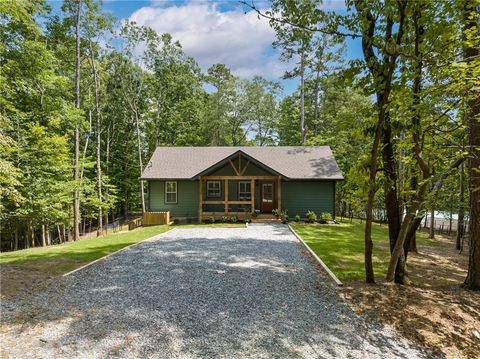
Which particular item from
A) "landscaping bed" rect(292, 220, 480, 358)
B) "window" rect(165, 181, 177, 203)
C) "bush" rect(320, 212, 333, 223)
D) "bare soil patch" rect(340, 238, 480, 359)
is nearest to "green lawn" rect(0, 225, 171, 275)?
"landscaping bed" rect(292, 220, 480, 358)

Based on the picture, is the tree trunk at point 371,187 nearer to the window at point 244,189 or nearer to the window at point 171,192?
the window at point 244,189

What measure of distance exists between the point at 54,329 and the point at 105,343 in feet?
3.31

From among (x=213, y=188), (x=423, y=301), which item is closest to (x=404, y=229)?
(x=423, y=301)

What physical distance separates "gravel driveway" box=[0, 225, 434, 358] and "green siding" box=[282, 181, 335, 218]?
11821mm

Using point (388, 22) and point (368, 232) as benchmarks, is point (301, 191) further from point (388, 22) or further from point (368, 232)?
point (388, 22)

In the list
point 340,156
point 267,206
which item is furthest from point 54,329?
point 340,156

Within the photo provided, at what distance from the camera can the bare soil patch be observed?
4348 millimetres

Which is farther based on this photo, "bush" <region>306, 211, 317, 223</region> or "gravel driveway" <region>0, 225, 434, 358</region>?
"bush" <region>306, 211, 317, 223</region>

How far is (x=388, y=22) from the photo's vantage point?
545 cm

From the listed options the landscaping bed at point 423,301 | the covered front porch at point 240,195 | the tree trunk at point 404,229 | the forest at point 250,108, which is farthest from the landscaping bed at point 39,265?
the covered front porch at point 240,195

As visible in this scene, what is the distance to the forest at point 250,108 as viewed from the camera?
18.5 feet

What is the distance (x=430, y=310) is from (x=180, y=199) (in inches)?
662

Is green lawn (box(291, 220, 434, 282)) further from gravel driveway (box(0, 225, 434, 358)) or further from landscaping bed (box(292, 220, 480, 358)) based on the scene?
gravel driveway (box(0, 225, 434, 358))

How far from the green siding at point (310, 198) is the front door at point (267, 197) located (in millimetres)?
1163
